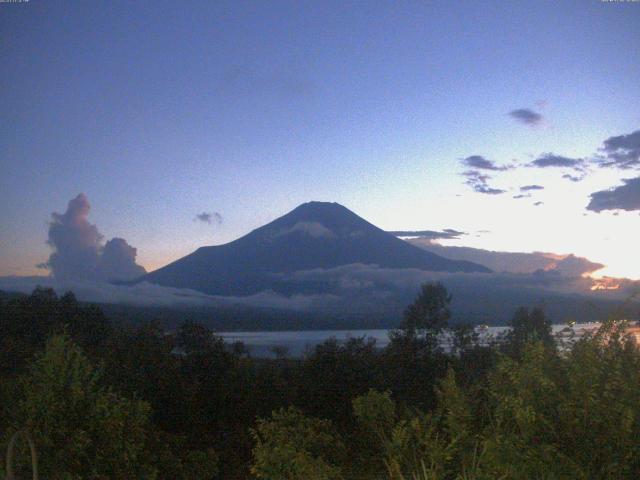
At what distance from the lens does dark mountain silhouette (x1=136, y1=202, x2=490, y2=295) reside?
74.9 m

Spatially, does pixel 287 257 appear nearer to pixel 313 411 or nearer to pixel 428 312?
pixel 428 312

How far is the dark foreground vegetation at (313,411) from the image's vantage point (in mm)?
4594

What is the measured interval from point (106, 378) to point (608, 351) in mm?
7770

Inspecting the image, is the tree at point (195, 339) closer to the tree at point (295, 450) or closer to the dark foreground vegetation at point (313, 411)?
the dark foreground vegetation at point (313, 411)

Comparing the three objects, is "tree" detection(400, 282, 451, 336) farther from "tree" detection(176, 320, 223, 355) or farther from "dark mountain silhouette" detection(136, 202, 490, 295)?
"dark mountain silhouette" detection(136, 202, 490, 295)

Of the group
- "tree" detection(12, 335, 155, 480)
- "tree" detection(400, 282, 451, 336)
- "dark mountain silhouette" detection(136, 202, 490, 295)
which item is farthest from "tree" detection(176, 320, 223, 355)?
"dark mountain silhouette" detection(136, 202, 490, 295)

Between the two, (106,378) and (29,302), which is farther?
(29,302)

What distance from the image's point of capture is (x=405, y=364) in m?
18.2

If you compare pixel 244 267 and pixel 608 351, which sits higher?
pixel 244 267

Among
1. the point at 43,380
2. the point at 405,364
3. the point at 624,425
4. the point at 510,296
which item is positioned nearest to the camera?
the point at 624,425

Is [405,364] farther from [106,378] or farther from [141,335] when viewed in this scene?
[106,378]

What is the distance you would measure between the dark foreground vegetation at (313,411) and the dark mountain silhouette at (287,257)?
60.2 meters

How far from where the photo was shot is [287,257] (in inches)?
3231

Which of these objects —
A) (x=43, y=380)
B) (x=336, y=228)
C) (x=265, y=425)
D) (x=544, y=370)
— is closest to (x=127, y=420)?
(x=43, y=380)
